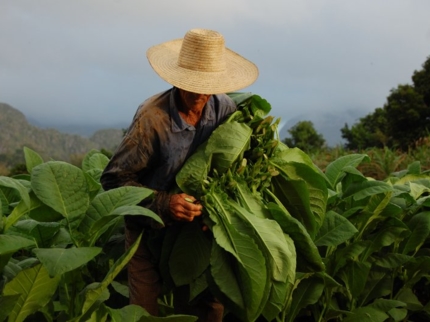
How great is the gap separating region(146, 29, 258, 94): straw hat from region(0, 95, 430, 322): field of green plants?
0.57 ft

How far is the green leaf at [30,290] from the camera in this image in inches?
90.4

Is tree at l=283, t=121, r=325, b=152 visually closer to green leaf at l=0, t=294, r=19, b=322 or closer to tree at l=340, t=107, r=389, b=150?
tree at l=340, t=107, r=389, b=150

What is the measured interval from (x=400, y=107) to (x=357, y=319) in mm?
19322

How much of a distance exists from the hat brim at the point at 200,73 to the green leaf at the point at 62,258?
833mm

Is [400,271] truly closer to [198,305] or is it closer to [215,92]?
[198,305]

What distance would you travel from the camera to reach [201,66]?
9.45 feet

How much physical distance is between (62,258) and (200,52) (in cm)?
110

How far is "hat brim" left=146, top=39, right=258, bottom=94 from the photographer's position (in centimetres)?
279

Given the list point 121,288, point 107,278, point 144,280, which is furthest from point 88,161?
point 107,278

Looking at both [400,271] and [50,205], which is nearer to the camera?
[50,205]

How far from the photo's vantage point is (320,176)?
3080 millimetres

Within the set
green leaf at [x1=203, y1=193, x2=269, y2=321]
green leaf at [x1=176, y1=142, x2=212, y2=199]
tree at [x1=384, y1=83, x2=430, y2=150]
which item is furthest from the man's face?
tree at [x1=384, y1=83, x2=430, y2=150]

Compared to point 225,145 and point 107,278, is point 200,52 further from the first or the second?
point 107,278

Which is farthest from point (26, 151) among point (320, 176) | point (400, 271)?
point (400, 271)
